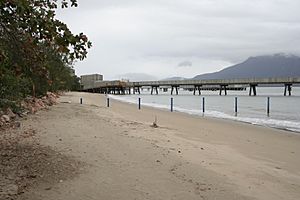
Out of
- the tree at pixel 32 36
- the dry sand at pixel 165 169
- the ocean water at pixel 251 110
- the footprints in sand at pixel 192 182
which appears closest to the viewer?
the tree at pixel 32 36

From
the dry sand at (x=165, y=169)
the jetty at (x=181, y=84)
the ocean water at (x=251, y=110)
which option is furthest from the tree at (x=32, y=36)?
the jetty at (x=181, y=84)

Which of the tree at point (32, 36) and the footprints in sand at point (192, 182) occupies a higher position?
the tree at point (32, 36)

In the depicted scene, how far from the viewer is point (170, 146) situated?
1115cm

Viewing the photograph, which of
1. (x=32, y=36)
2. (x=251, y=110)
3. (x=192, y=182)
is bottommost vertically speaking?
(x=251, y=110)

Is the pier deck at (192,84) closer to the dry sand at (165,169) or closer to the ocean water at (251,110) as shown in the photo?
the ocean water at (251,110)

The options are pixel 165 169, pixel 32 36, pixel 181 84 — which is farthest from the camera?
pixel 181 84

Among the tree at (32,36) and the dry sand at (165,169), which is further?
the dry sand at (165,169)

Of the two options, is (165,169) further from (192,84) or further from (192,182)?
(192,84)

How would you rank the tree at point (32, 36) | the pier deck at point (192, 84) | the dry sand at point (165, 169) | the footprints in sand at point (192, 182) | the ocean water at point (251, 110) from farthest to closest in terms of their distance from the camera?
1. the pier deck at point (192, 84)
2. the ocean water at point (251, 110)
3. the footprints in sand at point (192, 182)
4. the dry sand at point (165, 169)
5. the tree at point (32, 36)

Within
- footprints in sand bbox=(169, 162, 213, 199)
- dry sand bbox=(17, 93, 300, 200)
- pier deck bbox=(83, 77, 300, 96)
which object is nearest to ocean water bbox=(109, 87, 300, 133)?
dry sand bbox=(17, 93, 300, 200)

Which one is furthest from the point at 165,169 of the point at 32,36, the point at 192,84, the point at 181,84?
the point at 181,84

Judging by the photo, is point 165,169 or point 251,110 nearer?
point 165,169

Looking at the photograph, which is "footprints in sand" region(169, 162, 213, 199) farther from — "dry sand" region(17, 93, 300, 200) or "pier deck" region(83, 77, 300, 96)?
"pier deck" region(83, 77, 300, 96)

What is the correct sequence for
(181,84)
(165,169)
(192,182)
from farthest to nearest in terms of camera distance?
(181,84), (165,169), (192,182)
